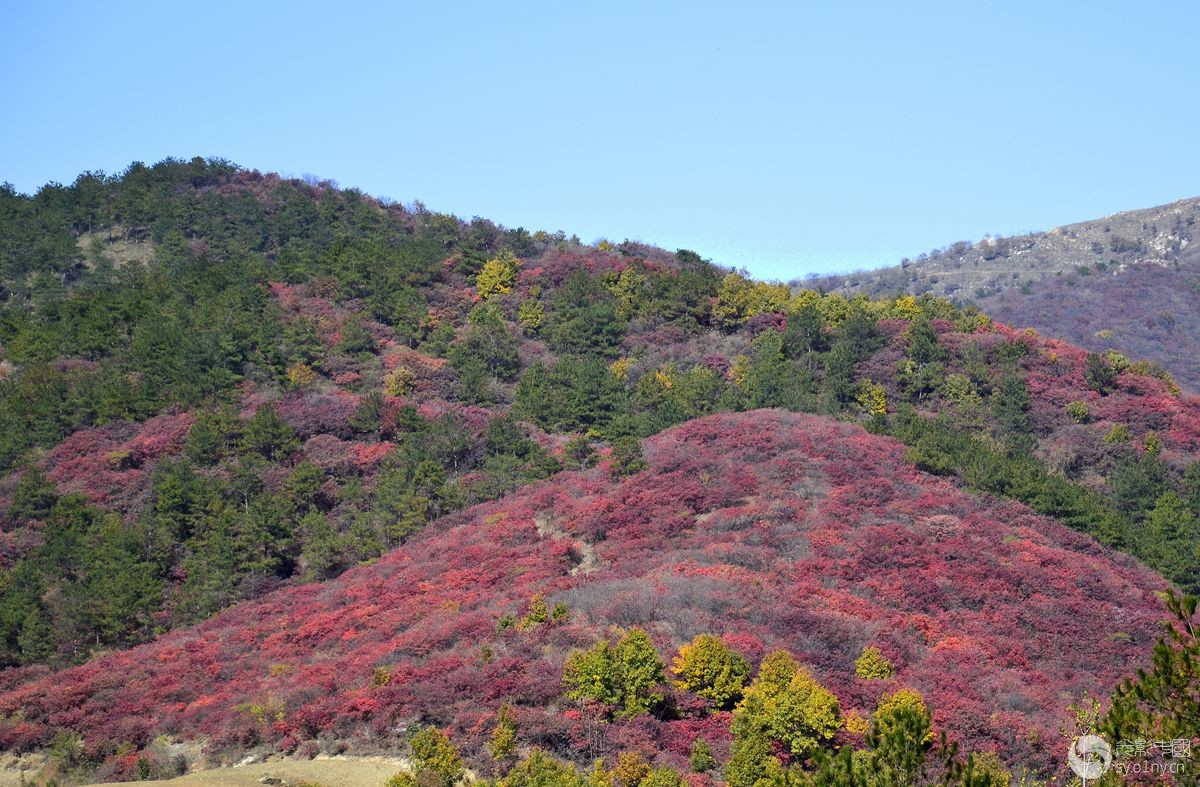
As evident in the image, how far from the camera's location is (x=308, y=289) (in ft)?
274

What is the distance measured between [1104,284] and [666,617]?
143419 mm

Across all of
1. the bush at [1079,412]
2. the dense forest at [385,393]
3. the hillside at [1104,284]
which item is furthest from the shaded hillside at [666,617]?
the hillside at [1104,284]

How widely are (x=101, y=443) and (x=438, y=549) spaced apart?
85.2 feet

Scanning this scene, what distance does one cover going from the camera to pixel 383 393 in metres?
69.4

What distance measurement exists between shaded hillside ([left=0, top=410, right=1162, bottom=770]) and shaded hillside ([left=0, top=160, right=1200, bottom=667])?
4404 mm

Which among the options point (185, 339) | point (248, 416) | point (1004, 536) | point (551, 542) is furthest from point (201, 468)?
point (1004, 536)

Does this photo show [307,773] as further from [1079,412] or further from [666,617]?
[1079,412]

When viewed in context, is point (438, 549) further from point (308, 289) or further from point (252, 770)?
point (308, 289)

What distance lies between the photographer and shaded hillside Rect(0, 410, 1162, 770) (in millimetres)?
30781

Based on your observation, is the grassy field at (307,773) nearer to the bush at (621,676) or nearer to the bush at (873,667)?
the bush at (621,676)

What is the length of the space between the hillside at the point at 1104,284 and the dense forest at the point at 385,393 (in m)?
65.3

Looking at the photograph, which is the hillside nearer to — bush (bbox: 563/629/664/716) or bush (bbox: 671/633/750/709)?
bush (bbox: 671/633/750/709)

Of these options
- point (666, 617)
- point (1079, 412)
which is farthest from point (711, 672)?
point (1079, 412)

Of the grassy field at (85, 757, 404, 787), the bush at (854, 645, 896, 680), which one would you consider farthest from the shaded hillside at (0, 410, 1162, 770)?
the grassy field at (85, 757, 404, 787)
